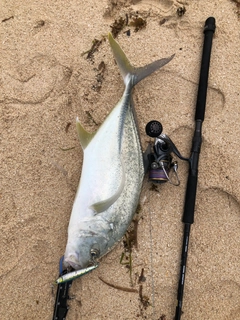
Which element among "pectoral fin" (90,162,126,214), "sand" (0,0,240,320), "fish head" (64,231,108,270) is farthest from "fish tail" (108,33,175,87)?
"fish head" (64,231,108,270)

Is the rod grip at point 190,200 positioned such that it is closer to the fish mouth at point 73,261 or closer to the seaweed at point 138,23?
the fish mouth at point 73,261

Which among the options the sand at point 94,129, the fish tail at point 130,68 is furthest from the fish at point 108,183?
the sand at point 94,129

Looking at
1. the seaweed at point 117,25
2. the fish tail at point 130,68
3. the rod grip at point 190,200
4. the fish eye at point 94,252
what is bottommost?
the rod grip at point 190,200

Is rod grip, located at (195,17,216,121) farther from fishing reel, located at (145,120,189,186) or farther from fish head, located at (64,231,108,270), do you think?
fish head, located at (64,231,108,270)

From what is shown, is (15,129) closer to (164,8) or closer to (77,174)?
(77,174)

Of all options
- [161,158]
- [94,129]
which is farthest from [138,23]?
[161,158]
